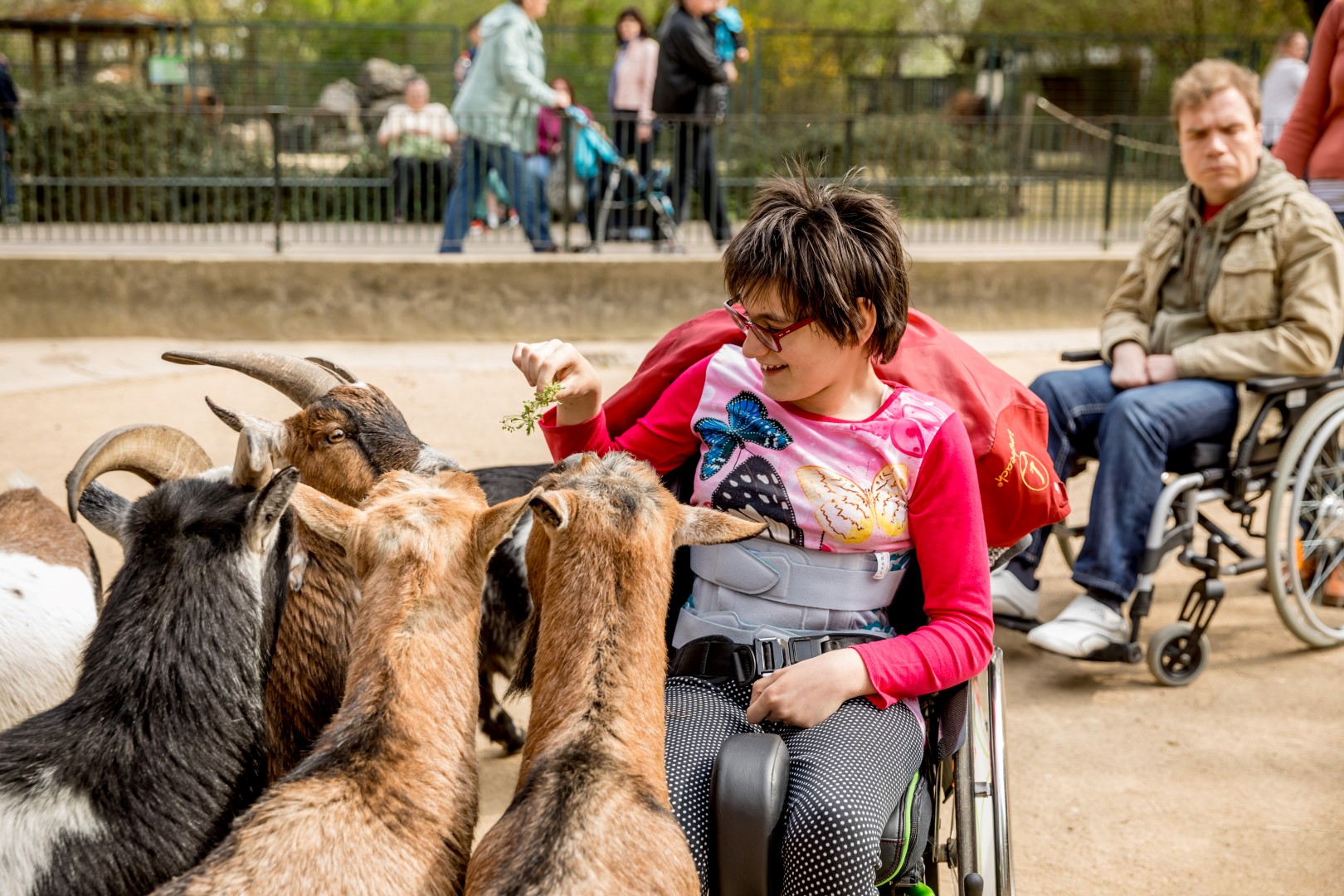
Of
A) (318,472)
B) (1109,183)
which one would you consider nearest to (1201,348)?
(318,472)

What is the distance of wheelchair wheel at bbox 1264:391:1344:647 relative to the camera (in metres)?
4.87

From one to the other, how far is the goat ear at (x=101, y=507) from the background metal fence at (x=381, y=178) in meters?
7.40

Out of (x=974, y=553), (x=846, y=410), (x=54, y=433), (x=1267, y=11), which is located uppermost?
(x=1267, y=11)

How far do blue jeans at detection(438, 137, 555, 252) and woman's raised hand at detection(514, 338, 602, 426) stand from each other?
780 cm

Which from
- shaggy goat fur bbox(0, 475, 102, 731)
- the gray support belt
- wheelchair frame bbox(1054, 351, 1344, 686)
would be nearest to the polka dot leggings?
the gray support belt

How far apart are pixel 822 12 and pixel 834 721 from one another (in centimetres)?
2592

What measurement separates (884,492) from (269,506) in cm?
123

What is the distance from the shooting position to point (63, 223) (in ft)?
35.4

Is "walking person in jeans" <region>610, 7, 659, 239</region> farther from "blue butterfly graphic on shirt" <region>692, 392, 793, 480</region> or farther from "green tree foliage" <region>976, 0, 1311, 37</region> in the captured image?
"green tree foliage" <region>976, 0, 1311, 37</region>

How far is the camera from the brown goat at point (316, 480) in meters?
2.97

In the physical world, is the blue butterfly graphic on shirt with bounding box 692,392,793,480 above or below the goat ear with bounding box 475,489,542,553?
above

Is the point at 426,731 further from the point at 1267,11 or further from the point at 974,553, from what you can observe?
the point at 1267,11

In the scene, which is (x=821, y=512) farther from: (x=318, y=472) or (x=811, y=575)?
(x=318, y=472)

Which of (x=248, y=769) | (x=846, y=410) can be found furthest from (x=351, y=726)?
(x=846, y=410)
